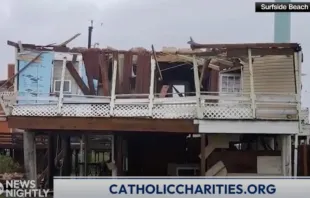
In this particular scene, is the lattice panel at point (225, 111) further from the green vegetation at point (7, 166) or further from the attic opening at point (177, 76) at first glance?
the green vegetation at point (7, 166)

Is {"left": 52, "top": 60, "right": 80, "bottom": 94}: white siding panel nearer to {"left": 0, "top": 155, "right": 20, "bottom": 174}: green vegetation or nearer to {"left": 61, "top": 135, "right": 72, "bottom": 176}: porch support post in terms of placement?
{"left": 61, "top": 135, "right": 72, "bottom": 176}: porch support post

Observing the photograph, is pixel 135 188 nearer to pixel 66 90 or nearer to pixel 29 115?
pixel 29 115

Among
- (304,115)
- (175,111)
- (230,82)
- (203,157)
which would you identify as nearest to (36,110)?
(175,111)

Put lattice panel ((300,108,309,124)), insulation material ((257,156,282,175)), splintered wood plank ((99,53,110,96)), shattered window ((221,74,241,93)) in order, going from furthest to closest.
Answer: shattered window ((221,74,241,93)) → lattice panel ((300,108,309,124)) → splintered wood plank ((99,53,110,96)) → insulation material ((257,156,282,175))

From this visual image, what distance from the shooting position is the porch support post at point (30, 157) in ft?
62.9

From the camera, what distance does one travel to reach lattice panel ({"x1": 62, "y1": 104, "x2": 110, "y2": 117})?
17.9 m

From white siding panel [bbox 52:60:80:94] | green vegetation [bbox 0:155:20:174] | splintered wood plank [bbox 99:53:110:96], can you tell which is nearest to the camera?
splintered wood plank [bbox 99:53:110:96]

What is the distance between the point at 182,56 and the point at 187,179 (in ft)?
25.3

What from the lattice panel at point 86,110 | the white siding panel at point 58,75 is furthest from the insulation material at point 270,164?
the white siding panel at point 58,75

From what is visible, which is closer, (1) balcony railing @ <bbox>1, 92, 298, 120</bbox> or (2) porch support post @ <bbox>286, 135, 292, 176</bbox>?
(1) balcony railing @ <bbox>1, 92, 298, 120</bbox>

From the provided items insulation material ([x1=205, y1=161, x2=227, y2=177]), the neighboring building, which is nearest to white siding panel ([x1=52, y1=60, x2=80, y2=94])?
the neighboring building

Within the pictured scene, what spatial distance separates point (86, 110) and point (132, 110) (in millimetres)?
1424

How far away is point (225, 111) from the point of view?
57.5 ft

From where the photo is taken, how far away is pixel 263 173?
60.2ft
